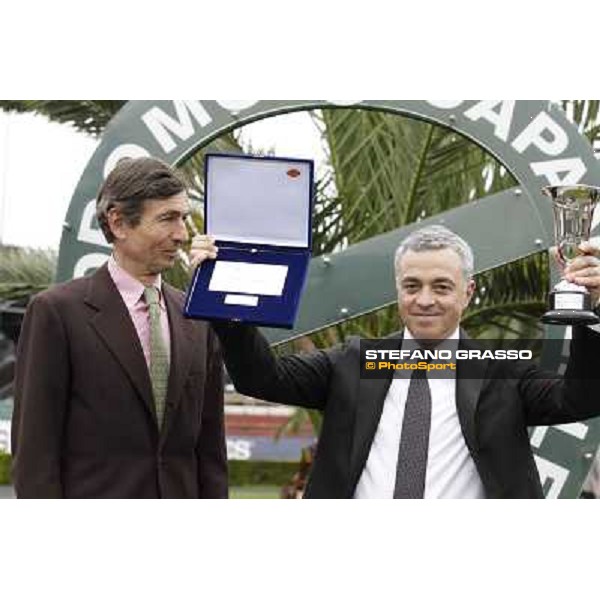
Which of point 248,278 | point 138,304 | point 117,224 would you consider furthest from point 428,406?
point 117,224

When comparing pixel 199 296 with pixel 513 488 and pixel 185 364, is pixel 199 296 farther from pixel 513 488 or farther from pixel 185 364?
pixel 513 488

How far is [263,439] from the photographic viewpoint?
3.64 m

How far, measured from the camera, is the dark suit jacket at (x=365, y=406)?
287cm

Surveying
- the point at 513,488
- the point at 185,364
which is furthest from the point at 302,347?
the point at 513,488

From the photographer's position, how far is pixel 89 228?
3.53 m

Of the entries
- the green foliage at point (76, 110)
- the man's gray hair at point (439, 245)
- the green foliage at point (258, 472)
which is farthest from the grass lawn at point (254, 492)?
the green foliage at point (76, 110)

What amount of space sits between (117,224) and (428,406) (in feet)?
3.04

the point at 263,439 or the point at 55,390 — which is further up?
the point at 55,390

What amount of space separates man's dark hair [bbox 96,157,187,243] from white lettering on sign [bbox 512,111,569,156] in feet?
3.69

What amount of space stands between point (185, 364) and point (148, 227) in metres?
0.36

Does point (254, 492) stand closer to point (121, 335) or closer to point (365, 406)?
point (365, 406)

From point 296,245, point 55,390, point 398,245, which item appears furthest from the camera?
point 398,245

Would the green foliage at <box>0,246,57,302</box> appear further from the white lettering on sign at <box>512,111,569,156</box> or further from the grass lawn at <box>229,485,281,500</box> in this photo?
the white lettering on sign at <box>512,111,569,156</box>

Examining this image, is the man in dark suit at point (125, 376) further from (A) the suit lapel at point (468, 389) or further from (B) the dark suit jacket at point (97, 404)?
(A) the suit lapel at point (468, 389)
